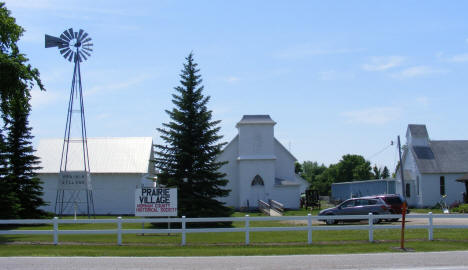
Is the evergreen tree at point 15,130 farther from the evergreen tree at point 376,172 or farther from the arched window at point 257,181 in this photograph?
the evergreen tree at point 376,172

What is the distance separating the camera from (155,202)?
21.1 metres

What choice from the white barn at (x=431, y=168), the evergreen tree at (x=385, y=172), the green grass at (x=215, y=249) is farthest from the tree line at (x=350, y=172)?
the green grass at (x=215, y=249)

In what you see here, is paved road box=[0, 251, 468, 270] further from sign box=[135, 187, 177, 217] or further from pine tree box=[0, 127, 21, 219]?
pine tree box=[0, 127, 21, 219]

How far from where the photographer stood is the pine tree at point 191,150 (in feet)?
96.2

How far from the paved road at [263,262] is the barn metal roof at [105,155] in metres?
29.0

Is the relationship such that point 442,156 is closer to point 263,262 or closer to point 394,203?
point 394,203

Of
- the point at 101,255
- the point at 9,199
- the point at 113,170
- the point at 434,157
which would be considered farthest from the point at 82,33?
the point at 434,157

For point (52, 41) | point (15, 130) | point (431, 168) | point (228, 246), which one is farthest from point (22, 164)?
point (431, 168)

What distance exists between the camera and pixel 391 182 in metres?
53.8

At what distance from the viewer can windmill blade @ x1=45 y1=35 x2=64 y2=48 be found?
31.4 meters

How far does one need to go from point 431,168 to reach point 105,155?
31.0m

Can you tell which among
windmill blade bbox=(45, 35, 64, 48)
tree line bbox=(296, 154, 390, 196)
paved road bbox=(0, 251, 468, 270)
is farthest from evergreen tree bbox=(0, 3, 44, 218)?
tree line bbox=(296, 154, 390, 196)

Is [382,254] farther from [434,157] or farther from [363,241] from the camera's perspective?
[434,157]

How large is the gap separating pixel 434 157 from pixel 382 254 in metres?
39.0
